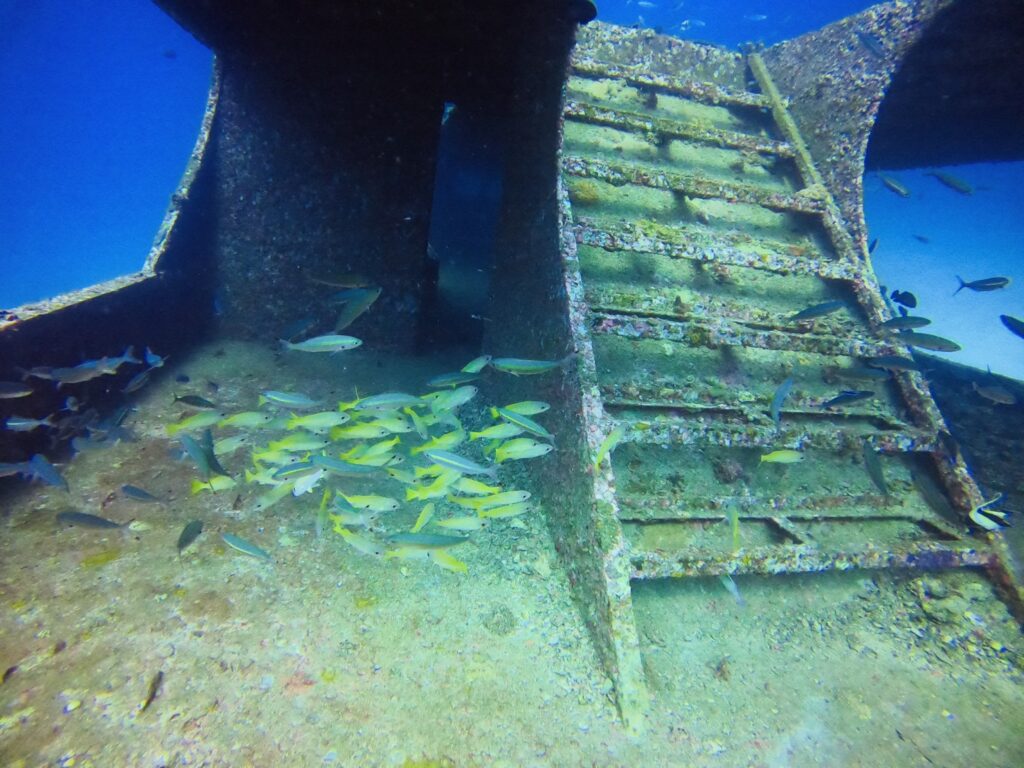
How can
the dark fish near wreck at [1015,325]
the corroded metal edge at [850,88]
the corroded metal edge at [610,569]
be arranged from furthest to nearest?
the corroded metal edge at [850,88]
the dark fish near wreck at [1015,325]
the corroded metal edge at [610,569]

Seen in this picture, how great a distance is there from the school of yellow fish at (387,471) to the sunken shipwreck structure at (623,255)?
15.0 inches

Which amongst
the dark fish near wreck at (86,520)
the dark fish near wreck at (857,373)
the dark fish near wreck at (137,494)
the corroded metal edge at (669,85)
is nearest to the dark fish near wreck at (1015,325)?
the dark fish near wreck at (857,373)

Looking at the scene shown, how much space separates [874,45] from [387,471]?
25.0 ft

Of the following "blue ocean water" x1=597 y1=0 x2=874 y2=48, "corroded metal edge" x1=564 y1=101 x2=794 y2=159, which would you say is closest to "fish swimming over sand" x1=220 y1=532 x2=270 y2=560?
"corroded metal edge" x1=564 y1=101 x2=794 y2=159

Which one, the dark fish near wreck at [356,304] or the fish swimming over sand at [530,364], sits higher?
the dark fish near wreck at [356,304]

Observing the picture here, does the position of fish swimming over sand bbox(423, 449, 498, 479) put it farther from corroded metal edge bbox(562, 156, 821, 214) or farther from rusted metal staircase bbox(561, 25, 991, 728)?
corroded metal edge bbox(562, 156, 821, 214)

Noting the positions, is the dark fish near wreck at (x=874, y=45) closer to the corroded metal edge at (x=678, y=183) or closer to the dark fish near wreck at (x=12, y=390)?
the corroded metal edge at (x=678, y=183)

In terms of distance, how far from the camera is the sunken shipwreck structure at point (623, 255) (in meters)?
3.31

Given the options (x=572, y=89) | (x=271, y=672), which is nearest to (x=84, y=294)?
(x=271, y=672)

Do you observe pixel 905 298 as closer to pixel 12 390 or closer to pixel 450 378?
pixel 450 378

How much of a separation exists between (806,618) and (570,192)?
437 centimetres

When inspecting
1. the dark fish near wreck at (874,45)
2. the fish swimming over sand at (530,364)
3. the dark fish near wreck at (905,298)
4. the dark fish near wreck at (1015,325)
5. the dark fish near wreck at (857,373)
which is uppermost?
the dark fish near wreck at (874,45)

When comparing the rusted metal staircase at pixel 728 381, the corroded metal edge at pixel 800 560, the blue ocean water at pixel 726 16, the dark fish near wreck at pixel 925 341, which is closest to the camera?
the corroded metal edge at pixel 800 560

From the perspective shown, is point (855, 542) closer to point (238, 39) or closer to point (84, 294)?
point (84, 294)
